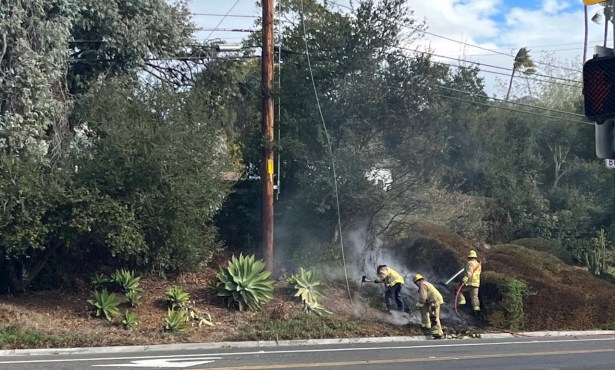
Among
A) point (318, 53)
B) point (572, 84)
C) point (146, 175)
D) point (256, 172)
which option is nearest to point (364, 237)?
point (256, 172)

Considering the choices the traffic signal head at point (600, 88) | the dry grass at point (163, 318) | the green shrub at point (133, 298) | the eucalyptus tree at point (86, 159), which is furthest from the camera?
the green shrub at point (133, 298)

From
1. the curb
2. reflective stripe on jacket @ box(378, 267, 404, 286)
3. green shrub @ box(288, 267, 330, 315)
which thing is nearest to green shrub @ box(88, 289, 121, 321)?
the curb

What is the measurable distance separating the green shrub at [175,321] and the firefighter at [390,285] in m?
4.64

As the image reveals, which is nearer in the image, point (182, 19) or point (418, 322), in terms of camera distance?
point (418, 322)

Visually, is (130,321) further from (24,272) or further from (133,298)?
(24,272)

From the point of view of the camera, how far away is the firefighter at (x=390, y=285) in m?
18.4

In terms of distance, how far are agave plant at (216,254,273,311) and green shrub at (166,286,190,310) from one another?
0.83 metres

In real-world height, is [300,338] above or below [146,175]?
below

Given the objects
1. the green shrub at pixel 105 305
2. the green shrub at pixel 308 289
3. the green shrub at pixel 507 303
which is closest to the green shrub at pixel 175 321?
the green shrub at pixel 105 305

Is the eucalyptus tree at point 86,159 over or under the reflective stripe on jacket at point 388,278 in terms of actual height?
over

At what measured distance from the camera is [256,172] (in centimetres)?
2159

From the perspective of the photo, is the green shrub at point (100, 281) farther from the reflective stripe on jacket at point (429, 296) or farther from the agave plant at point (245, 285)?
the reflective stripe on jacket at point (429, 296)

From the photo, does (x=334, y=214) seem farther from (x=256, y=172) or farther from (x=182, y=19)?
(x=182, y=19)

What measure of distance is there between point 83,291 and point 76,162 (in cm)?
312
